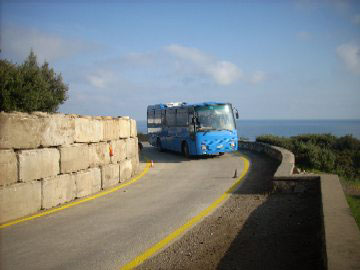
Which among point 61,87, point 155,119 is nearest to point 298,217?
point 155,119

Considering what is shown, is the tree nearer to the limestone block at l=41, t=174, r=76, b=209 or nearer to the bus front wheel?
the bus front wheel

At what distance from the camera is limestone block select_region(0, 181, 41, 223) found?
7.27m

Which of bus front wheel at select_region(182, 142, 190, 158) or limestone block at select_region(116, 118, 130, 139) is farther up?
limestone block at select_region(116, 118, 130, 139)

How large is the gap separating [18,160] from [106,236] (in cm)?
268

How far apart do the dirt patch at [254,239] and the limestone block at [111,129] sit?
15.2 ft

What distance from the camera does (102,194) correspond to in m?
10.4

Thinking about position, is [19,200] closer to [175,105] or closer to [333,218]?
[333,218]

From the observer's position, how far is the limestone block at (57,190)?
838 cm

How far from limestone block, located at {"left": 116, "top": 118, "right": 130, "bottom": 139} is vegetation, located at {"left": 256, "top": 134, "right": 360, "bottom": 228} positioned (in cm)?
764

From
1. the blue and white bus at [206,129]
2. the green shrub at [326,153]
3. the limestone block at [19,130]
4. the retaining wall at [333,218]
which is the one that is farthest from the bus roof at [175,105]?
the limestone block at [19,130]

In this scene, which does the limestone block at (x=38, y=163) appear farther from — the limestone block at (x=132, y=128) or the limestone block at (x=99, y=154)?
the limestone block at (x=132, y=128)

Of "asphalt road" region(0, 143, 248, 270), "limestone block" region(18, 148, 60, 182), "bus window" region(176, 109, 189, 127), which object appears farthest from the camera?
"bus window" region(176, 109, 189, 127)

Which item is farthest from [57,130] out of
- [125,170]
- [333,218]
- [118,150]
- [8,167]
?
[333,218]

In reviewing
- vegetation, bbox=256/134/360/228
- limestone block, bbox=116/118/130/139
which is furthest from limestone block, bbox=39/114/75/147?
vegetation, bbox=256/134/360/228
